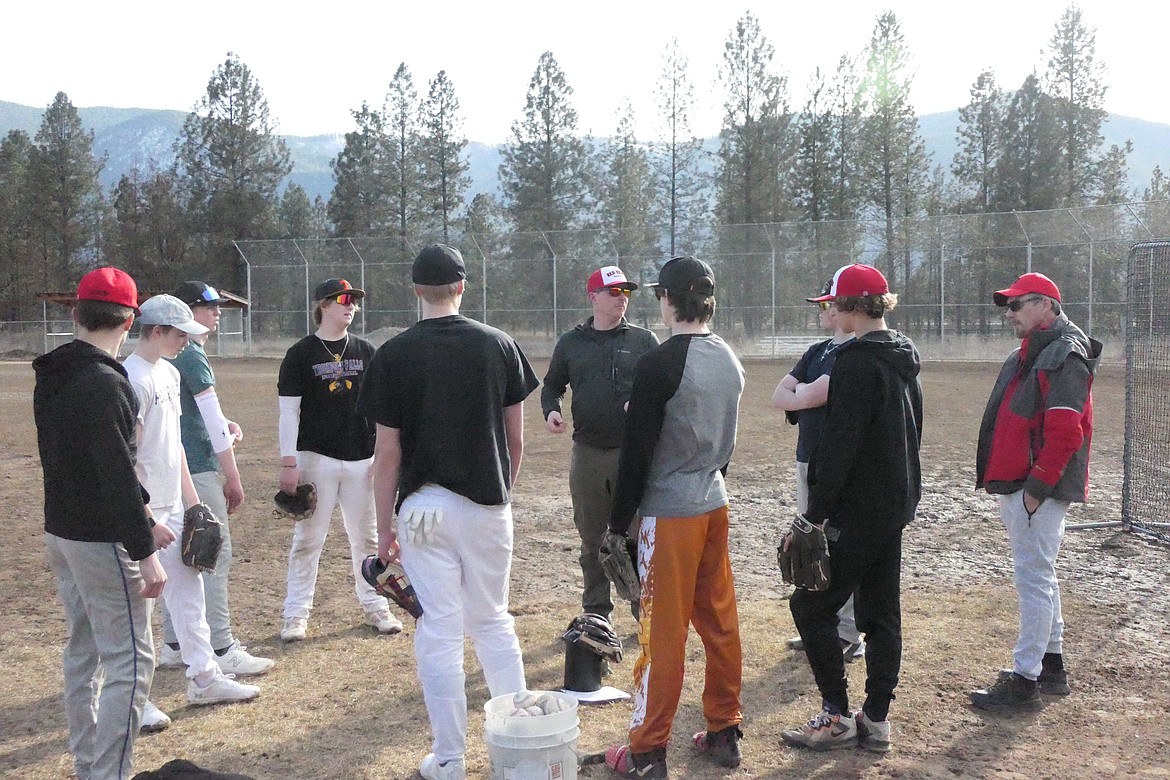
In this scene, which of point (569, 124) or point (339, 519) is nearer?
point (339, 519)

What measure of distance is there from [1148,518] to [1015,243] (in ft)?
70.2

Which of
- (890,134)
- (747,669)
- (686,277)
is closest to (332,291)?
(686,277)

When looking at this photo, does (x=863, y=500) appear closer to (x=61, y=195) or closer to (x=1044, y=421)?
(x=1044, y=421)

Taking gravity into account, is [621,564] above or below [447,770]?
above

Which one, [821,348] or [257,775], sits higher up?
[821,348]

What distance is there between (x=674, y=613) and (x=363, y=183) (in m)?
55.2

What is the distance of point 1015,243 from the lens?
91.8ft

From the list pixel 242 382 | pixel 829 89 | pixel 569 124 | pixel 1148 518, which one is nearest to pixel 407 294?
pixel 242 382

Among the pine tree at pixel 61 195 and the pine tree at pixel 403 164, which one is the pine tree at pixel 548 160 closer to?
the pine tree at pixel 403 164

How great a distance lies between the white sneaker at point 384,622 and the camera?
19.5 feet

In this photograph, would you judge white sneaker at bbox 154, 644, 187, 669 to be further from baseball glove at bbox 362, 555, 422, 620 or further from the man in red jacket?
the man in red jacket

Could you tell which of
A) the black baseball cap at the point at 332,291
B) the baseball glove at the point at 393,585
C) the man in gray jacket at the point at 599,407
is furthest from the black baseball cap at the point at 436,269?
the black baseball cap at the point at 332,291

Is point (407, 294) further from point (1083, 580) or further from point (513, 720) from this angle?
point (513, 720)

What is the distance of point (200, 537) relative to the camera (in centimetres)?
471
